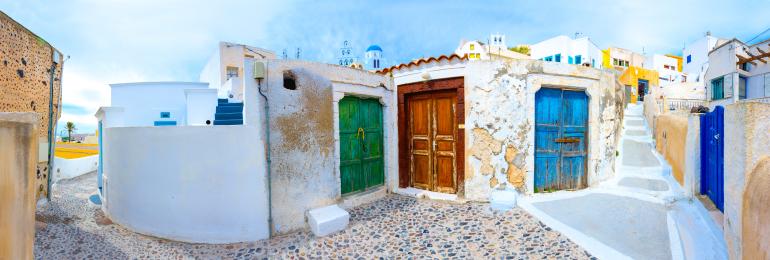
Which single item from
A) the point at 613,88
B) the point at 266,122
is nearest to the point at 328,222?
the point at 266,122

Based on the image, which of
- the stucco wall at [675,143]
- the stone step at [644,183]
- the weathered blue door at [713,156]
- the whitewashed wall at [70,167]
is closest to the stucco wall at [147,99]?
the whitewashed wall at [70,167]

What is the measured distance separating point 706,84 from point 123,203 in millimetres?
25127

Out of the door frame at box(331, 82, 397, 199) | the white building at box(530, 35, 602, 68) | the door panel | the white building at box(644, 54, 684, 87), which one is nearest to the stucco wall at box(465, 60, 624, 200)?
the door panel

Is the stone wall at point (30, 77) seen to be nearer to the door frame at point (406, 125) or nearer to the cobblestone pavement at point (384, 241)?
the cobblestone pavement at point (384, 241)

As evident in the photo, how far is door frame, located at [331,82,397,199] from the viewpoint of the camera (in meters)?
5.30

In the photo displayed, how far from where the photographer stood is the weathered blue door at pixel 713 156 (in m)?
3.65

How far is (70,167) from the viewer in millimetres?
12117

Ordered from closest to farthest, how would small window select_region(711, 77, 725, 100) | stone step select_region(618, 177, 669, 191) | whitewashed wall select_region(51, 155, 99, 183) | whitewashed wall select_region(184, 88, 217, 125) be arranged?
stone step select_region(618, 177, 669, 191), whitewashed wall select_region(184, 88, 217, 125), whitewashed wall select_region(51, 155, 99, 183), small window select_region(711, 77, 725, 100)

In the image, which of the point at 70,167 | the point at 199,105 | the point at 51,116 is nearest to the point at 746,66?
the point at 199,105

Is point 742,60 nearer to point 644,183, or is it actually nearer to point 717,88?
point 717,88

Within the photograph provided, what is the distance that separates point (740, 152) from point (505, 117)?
3017 millimetres

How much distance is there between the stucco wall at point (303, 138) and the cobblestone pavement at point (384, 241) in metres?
0.51

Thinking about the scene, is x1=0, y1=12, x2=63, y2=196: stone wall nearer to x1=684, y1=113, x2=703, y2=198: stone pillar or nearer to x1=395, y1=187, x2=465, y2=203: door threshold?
x1=395, y1=187, x2=465, y2=203: door threshold

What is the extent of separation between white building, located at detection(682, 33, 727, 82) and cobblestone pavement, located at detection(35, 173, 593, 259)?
26550 mm
